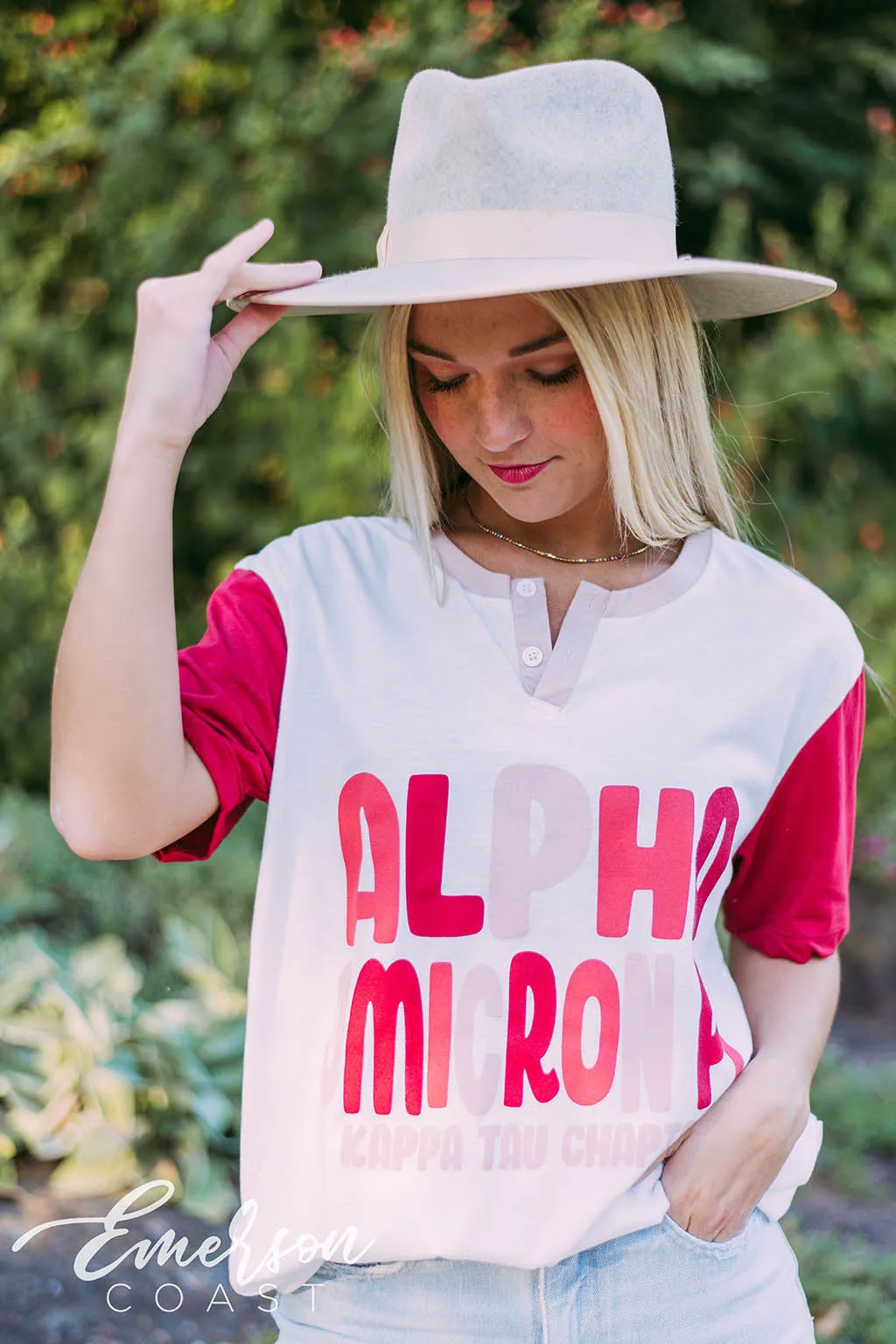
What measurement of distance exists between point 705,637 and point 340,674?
0.41 m

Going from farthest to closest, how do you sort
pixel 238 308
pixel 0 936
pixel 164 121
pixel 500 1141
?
1. pixel 164 121
2. pixel 0 936
3. pixel 238 308
4. pixel 500 1141

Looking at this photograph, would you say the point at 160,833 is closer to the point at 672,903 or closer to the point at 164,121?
the point at 672,903

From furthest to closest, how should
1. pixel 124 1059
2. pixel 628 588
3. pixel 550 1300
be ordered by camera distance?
pixel 124 1059, pixel 628 588, pixel 550 1300

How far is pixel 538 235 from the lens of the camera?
1471mm

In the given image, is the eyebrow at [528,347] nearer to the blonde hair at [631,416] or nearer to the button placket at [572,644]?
the blonde hair at [631,416]

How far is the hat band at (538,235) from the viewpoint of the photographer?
1469mm

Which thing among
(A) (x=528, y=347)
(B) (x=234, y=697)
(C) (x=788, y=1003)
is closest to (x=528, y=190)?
(A) (x=528, y=347)

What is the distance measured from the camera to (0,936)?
143 inches

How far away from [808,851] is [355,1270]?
0.69 meters

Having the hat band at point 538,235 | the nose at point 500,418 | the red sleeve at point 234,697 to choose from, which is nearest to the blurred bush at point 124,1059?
the red sleeve at point 234,697

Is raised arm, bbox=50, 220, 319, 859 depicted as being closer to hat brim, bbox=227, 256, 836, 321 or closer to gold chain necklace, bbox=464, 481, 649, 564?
hat brim, bbox=227, 256, 836, 321

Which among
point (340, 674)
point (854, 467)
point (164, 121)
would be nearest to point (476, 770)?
point (340, 674)

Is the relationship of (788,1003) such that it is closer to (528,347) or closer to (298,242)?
(528,347)

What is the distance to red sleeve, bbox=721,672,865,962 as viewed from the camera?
62.0 inches
